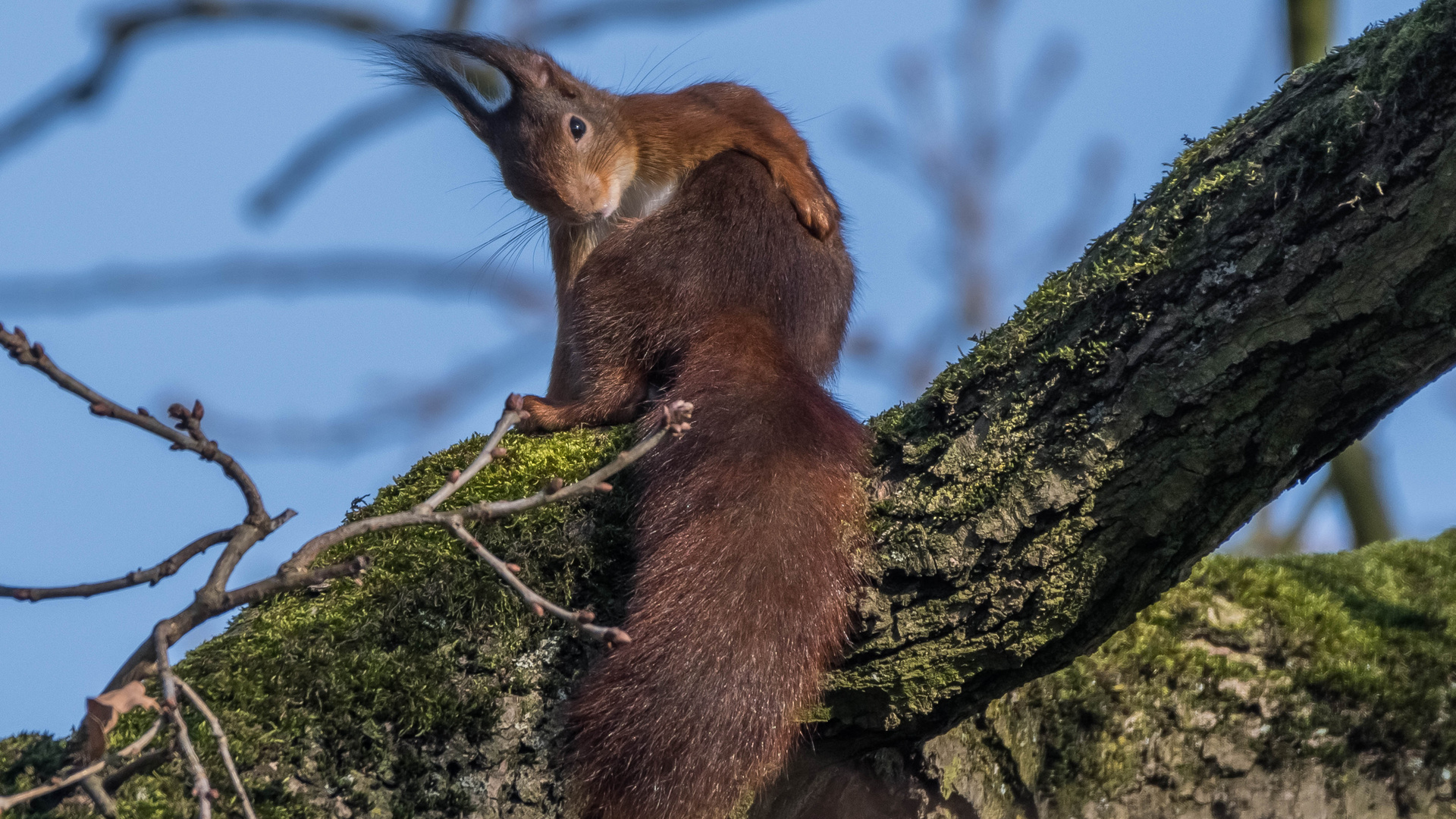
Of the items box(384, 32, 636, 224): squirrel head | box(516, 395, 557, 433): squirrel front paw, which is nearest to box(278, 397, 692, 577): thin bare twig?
box(516, 395, 557, 433): squirrel front paw

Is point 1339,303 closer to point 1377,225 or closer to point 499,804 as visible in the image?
point 1377,225

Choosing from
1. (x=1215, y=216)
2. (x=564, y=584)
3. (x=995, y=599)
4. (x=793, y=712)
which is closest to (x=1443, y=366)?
(x=1215, y=216)

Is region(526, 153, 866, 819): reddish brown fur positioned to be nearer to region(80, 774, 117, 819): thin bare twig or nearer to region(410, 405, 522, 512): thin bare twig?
region(410, 405, 522, 512): thin bare twig

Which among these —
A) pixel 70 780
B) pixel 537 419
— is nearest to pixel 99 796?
pixel 70 780

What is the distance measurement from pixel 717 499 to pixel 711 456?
12 centimetres

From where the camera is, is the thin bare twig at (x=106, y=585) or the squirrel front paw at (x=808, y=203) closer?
the thin bare twig at (x=106, y=585)

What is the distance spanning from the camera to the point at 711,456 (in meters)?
2.58

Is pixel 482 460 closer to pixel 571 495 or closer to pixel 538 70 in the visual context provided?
pixel 571 495

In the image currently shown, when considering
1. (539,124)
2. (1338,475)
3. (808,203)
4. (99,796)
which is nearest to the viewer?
(99,796)

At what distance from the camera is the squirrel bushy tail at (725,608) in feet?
7.47

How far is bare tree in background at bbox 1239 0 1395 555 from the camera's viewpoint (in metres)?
4.59

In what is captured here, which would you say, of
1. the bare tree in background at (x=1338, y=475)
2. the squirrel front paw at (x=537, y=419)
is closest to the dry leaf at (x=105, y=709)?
the squirrel front paw at (x=537, y=419)

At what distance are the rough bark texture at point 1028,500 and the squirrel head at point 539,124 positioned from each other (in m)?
1.13

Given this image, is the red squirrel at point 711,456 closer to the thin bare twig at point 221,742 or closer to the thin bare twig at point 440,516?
the thin bare twig at point 440,516
